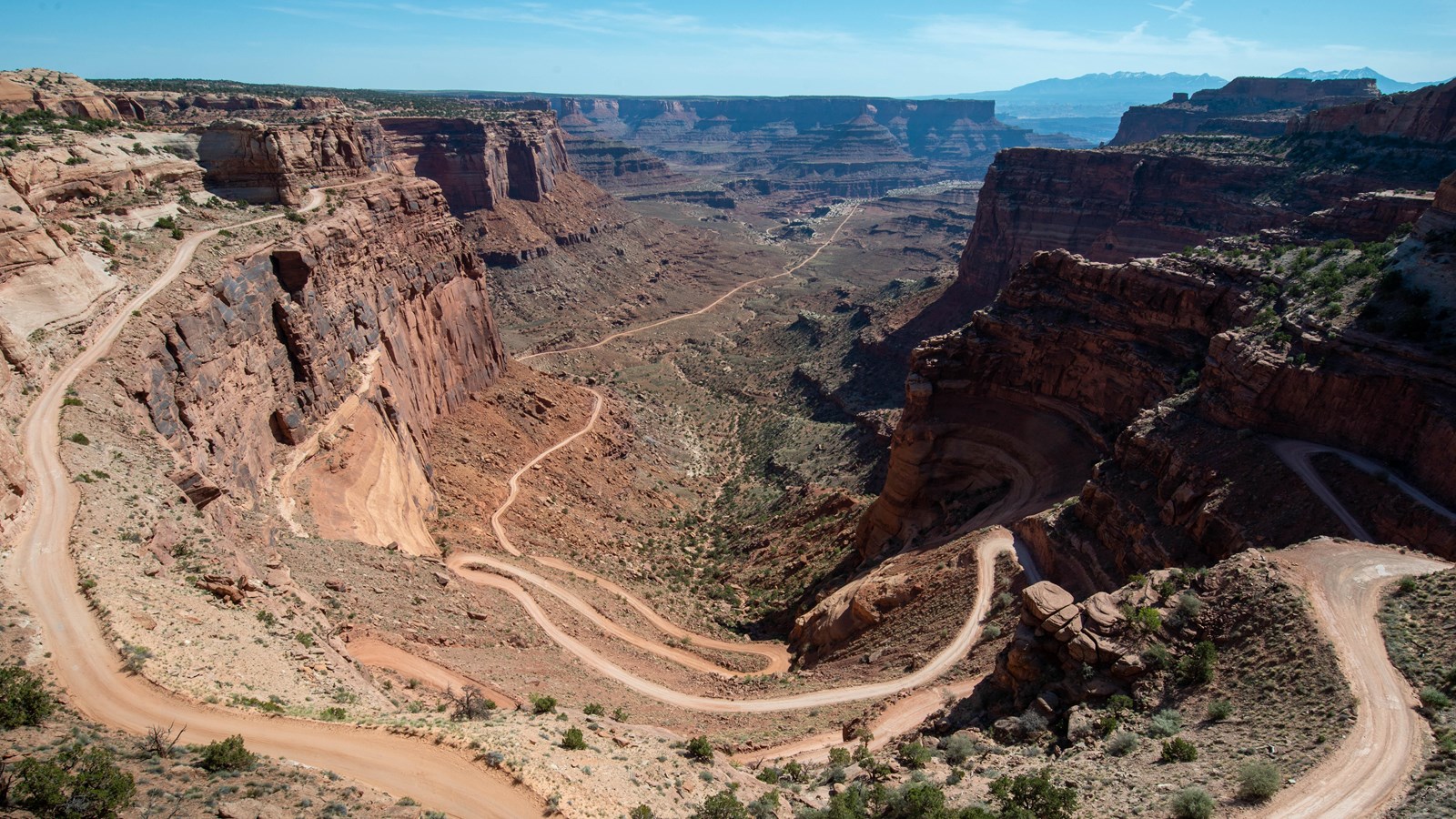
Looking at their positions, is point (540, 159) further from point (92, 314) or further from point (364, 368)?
point (92, 314)

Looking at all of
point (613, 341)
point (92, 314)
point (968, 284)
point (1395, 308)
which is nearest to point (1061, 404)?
point (1395, 308)

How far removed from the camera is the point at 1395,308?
29.4 meters

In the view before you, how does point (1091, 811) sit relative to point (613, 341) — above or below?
above

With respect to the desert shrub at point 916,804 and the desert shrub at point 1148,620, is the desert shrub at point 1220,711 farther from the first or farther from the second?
the desert shrub at point 916,804

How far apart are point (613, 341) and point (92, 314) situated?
77.6 m

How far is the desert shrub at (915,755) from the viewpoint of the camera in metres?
19.6

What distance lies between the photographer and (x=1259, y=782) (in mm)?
14578

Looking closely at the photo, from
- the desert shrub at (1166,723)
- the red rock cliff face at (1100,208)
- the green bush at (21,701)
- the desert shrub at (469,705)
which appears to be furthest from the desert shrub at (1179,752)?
the red rock cliff face at (1100,208)

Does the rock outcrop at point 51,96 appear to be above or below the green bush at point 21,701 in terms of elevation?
above

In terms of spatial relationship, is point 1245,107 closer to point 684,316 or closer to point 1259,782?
point 684,316

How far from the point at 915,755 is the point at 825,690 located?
29.3ft

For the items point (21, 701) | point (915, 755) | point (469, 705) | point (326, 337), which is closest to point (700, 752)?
point (915, 755)

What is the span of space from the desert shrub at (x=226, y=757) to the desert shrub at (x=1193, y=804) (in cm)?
1764

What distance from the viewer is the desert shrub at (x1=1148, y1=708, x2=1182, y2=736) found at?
1755 cm
